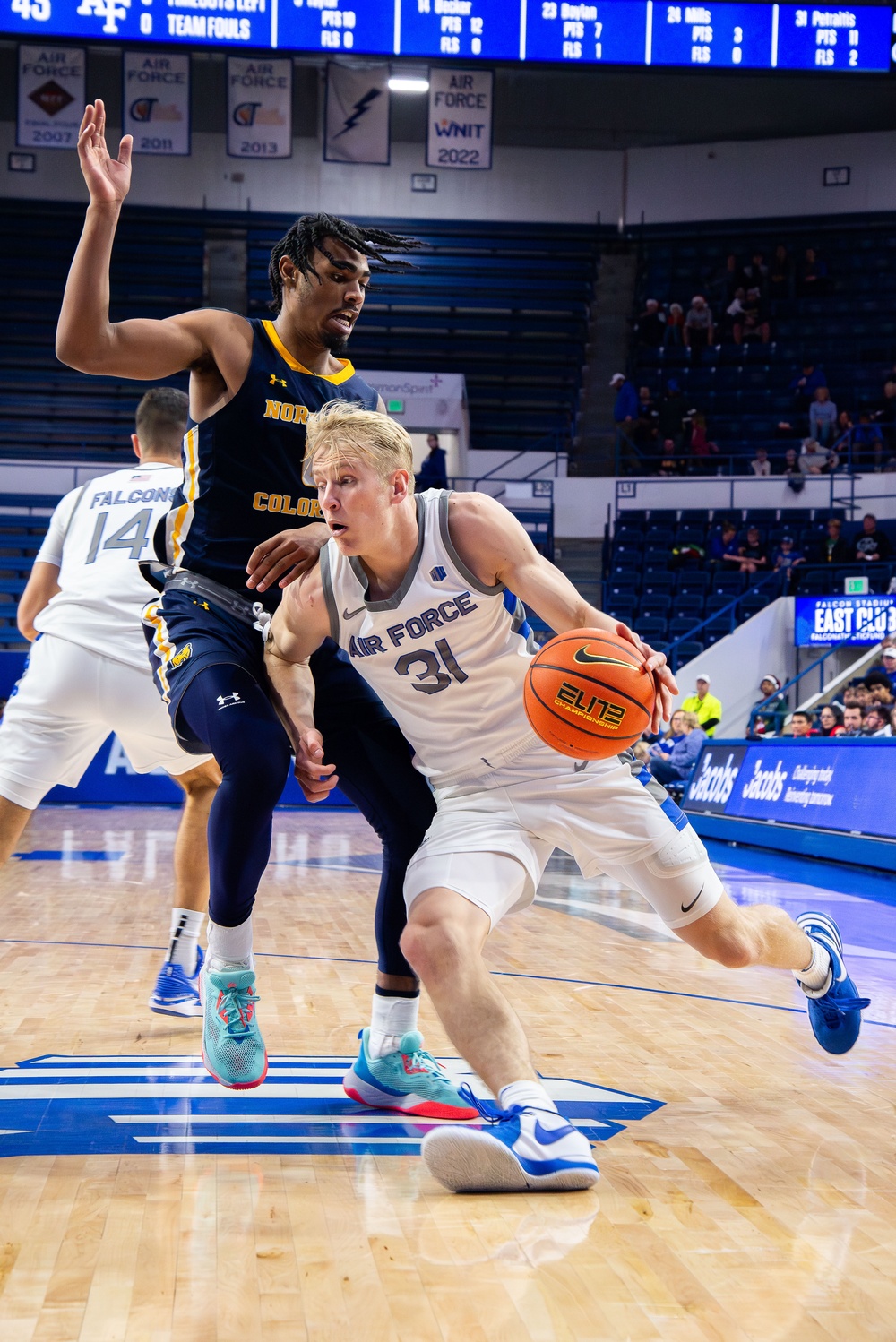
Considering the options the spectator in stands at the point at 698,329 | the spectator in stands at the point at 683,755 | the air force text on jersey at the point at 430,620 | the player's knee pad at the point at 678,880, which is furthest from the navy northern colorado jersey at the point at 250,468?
the spectator in stands at the point at 698,329

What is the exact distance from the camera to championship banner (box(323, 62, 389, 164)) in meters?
16.4

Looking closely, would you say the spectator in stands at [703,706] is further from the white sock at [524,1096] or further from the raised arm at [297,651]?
the white sock at [524,1096]

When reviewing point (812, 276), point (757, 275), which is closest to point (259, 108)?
point (757, 275)

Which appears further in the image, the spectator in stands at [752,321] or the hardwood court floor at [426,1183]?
the spectator in stands at [752,321]

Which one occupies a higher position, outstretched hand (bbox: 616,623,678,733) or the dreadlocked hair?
the dreadlocked hair

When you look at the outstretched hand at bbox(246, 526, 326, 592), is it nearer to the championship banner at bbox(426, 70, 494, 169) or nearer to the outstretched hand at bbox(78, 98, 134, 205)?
the outstretched hand at bbox(78, 98, 134, 205)

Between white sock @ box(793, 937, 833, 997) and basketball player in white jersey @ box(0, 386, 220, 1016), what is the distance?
1.69m

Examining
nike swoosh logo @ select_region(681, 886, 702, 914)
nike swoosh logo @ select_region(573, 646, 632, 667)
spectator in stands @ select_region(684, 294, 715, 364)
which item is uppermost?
spectator in stands @ select_region(684, 294, 715, 364)

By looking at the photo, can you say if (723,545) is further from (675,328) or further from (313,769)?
(313,769)

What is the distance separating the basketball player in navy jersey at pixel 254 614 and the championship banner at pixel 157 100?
14756 mm

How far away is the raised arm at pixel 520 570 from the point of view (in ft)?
8.45

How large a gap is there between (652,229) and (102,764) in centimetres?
1423

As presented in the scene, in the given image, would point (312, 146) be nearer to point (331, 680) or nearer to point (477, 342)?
point (477, 342)

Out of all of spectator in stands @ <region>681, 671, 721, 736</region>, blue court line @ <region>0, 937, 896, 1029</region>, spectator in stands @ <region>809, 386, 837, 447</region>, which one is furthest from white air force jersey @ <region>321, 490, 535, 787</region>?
spectator in stands @ <region>809, 386, 837, 447</region>
